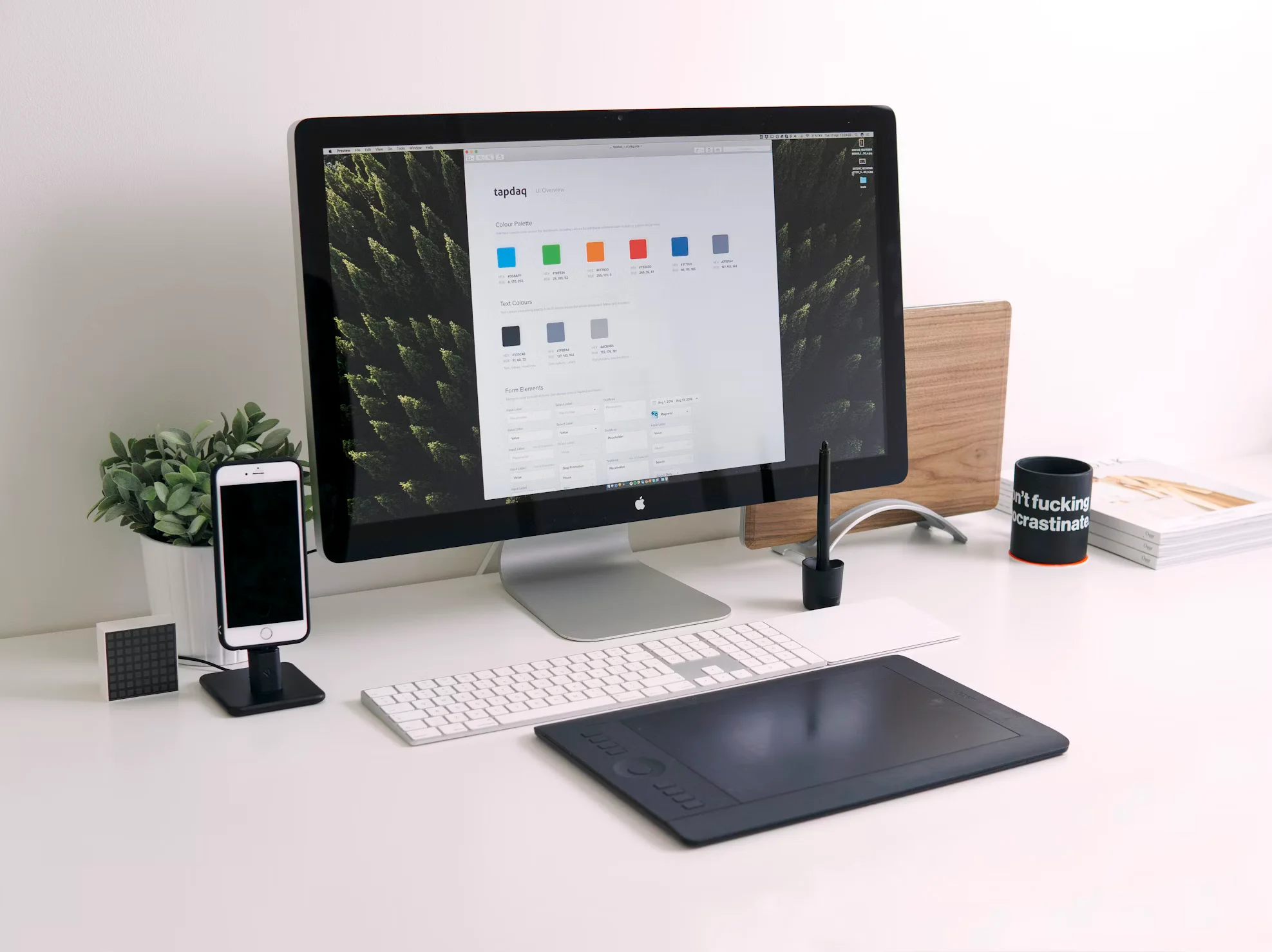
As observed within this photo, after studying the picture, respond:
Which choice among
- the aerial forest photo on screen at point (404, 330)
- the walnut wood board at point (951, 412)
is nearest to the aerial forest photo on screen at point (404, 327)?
the aerial forest photo on screen at point (404, 330)

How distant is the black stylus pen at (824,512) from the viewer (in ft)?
3.97

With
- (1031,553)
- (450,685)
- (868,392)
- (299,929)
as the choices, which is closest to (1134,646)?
(1031,553)

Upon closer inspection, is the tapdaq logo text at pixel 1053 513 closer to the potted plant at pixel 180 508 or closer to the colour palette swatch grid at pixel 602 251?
the colour palette swatch grid at pixel 602 251

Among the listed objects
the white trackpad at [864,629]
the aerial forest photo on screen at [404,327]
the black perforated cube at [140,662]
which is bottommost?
the white trackpad at [864,629]

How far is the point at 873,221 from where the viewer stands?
4.18ft

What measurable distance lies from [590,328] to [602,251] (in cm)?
7

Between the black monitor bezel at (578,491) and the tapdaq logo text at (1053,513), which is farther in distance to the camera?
the tapdaq logo text at (1053,513)

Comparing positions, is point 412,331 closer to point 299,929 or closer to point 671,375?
point 671,375

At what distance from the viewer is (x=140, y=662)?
3.35ft

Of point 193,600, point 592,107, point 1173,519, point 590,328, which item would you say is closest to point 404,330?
point 590,328

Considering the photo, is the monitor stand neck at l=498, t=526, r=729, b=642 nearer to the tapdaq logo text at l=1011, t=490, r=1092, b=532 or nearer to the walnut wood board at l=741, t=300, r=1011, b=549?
the walnut wood board at l=741, t=300, r=1011, b=549

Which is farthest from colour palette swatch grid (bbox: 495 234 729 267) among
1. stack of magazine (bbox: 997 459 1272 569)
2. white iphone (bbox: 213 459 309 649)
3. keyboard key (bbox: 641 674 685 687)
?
stack of magazine (bbox: 997 459 1272 569)

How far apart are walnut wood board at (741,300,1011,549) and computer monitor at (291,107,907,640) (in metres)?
0.14

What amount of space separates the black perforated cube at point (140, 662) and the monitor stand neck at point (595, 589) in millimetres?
333
